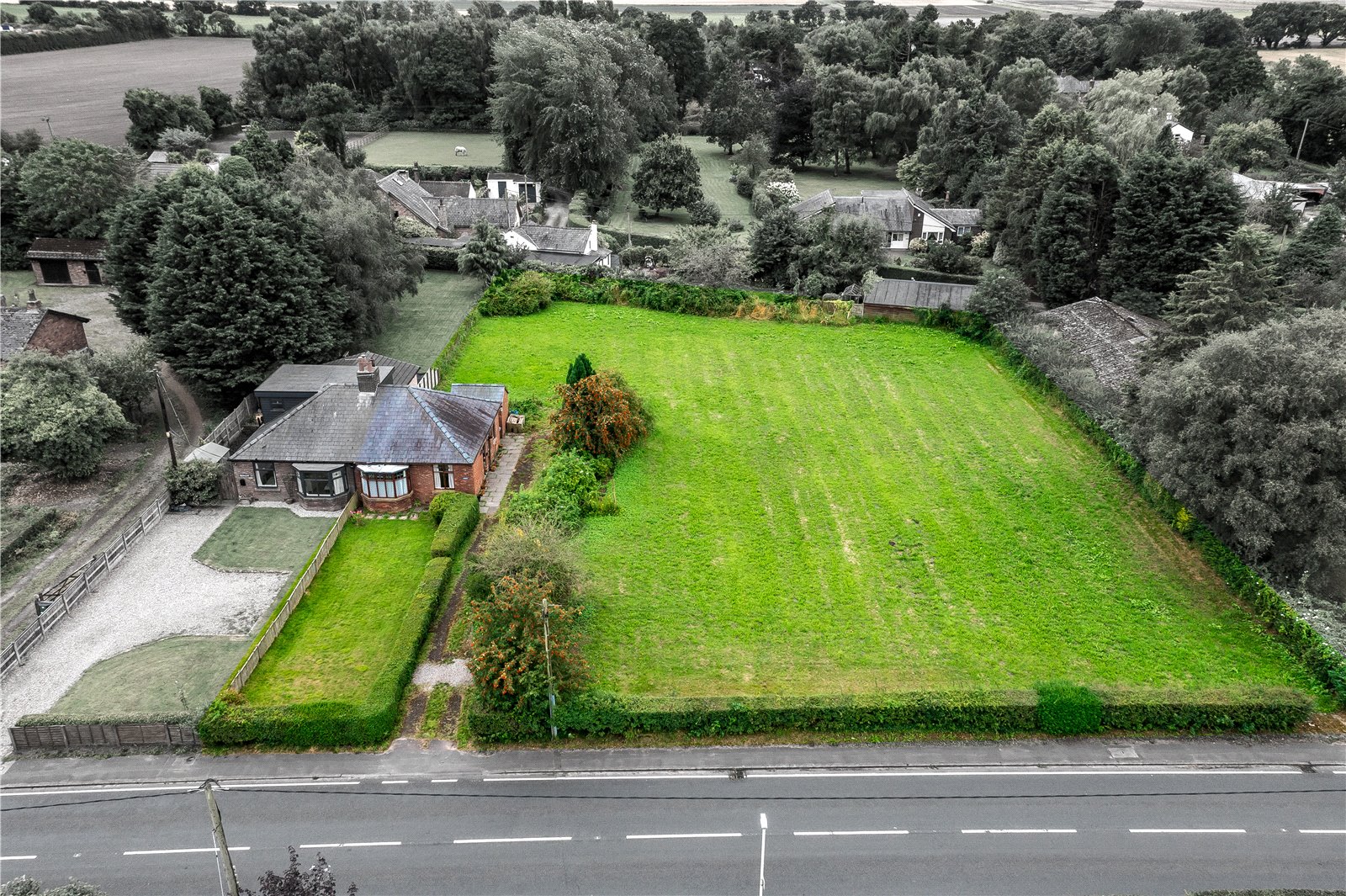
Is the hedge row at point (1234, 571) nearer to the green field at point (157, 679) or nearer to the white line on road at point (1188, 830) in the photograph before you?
the white line on road at point (1188, 830)

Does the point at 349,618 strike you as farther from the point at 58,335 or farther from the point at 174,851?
the point at 58,335

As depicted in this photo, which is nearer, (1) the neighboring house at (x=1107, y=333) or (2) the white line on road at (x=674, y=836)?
(2) the white line on road at (x=674, y=836)

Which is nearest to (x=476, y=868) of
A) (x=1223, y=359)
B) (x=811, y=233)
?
(x=1223, y=359)

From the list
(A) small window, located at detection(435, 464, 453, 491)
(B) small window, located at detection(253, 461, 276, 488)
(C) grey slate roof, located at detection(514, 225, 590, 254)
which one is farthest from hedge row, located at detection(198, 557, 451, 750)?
(C) grey slate roof, located at detection(514, 225, 590, 254)

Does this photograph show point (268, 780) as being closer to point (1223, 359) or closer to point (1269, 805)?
point (1269, 805)

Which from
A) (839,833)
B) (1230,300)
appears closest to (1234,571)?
(1230,300)

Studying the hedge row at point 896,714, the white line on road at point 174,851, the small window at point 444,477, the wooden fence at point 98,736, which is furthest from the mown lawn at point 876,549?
the wooden fence at point 98,736
